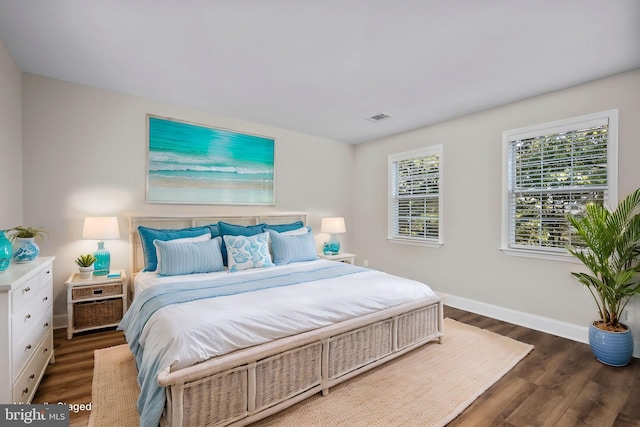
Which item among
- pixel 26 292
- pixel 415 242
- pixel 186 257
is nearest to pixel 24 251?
pixel 26 292

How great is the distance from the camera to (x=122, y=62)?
2.66 metres

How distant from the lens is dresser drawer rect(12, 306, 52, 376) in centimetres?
172

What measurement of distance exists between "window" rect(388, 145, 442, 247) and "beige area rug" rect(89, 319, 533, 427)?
1862 millimetres

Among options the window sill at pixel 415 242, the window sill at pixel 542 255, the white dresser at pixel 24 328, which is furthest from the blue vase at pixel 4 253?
the window sill at pixel 542 255

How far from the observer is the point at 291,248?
3.62 m

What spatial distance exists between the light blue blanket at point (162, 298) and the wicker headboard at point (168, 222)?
1067 millimetres

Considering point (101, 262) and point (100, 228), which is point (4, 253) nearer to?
point (100, 228)

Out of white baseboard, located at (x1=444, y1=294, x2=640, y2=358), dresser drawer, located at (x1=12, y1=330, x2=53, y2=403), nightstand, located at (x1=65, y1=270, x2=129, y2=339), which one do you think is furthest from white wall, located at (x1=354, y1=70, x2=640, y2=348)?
dresser drawer, located at (x1=12, y1=330, x2=53, y2=403)

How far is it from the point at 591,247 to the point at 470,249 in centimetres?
137

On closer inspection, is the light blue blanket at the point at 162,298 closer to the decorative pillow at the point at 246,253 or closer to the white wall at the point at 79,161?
the decorative pillow at the point at 246,253

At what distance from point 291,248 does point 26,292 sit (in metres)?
2.30

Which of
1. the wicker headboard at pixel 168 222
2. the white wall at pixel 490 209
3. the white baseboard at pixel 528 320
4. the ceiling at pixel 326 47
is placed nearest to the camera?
the ceiling at pixel 326 47

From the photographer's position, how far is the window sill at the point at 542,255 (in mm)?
3047

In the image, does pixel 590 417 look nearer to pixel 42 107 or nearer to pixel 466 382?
pixel 466 382
